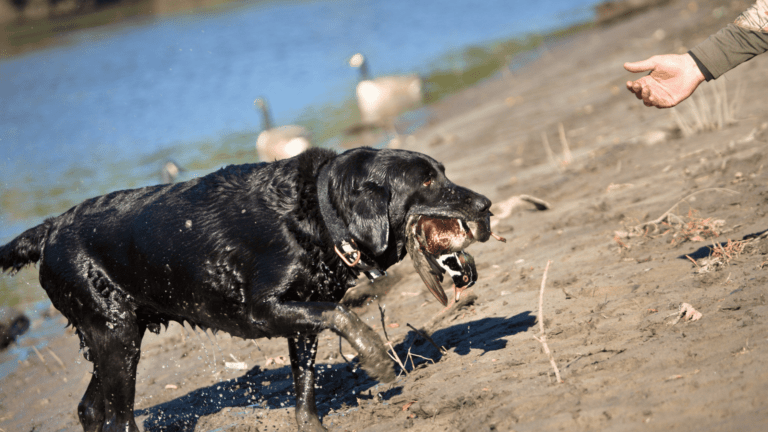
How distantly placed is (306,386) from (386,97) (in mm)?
11724

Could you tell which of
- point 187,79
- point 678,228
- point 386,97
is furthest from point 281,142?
point 187,79

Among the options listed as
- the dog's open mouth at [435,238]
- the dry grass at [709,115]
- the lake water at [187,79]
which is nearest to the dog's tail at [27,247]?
the dog's open mouth at [435,238]

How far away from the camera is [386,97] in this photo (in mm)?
14914

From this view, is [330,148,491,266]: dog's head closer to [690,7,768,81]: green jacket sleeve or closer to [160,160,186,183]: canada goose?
[690,7,768,81]: green jacket sleeve

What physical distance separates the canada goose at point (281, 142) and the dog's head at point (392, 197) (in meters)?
8.02

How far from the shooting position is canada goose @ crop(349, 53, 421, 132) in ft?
48.4

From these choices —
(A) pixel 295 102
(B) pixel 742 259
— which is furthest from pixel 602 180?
(A) pixel 295 102

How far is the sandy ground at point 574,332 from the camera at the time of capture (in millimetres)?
2980

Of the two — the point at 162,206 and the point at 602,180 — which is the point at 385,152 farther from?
the point at 602,180

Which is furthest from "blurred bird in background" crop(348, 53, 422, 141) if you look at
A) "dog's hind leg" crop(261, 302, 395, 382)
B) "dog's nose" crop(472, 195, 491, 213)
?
"dog's hind leg" crop(261, 302, 395, 382)

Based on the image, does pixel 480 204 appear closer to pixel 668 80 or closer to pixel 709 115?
pixel 668 80

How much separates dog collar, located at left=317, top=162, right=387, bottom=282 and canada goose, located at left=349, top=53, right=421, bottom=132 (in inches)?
426

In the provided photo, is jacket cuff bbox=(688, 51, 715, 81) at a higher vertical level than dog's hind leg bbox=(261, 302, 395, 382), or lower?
higher

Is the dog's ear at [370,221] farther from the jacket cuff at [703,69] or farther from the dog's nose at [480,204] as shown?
the jacket cuff at [703,69]
